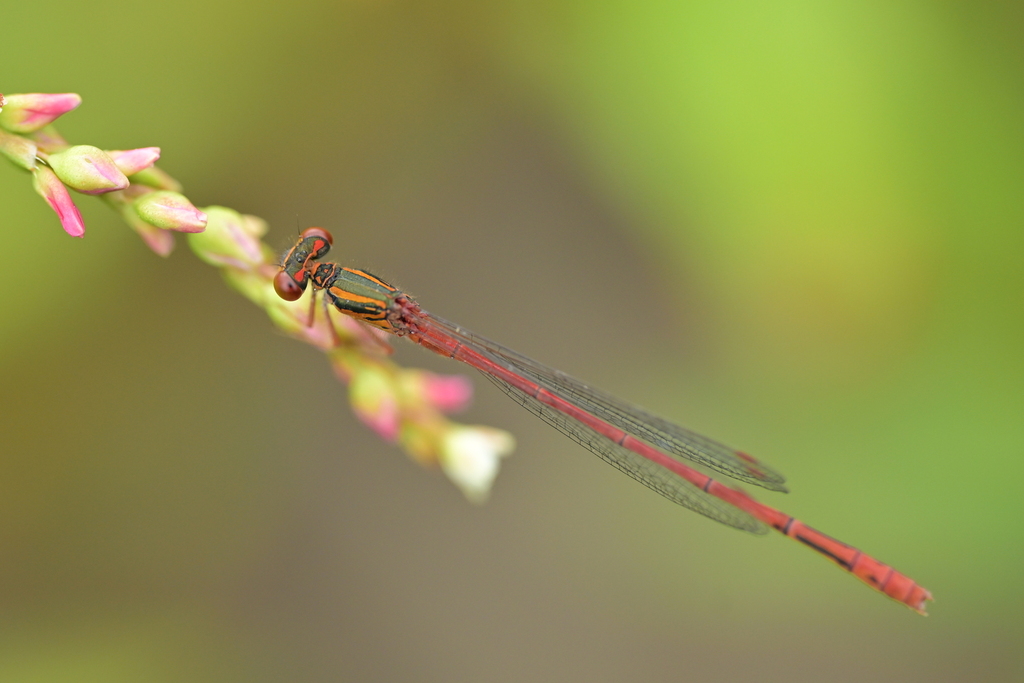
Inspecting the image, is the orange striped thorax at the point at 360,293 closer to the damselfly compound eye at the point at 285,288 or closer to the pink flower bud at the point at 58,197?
the damselfly compound eye at the point at 285,288

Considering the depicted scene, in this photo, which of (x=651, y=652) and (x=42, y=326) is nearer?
(x=42, y=326)

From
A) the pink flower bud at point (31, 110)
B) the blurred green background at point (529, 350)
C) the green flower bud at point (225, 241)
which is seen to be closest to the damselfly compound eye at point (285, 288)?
the green flower bud at point (225, 241)

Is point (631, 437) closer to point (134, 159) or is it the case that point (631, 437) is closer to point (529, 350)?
point (134, 159)

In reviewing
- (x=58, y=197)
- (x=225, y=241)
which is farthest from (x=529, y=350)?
(x=58, y=197)

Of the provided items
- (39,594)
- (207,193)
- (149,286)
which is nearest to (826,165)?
(207,193)

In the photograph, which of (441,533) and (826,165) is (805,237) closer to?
(826,165)

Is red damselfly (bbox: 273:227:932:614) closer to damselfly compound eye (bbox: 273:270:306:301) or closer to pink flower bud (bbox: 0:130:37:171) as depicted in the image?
damselfly compound eye (bbox: 273:270:306:301)
